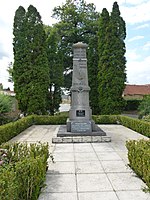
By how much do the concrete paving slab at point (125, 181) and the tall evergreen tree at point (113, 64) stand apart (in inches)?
455

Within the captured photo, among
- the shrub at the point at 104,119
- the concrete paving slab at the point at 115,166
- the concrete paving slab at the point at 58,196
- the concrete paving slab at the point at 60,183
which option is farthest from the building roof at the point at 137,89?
the concrete paving slab at the point at 58,196

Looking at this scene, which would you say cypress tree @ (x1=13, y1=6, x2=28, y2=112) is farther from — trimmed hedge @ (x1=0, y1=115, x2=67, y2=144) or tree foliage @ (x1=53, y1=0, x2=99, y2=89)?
tree foliage @ (x1=53, y1=0, x2=99, y2=89)

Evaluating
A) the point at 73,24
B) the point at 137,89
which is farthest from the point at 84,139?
the point at 137,89

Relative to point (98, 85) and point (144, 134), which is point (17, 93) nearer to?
point (98, 85)

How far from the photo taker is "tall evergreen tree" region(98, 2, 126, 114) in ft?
51.7

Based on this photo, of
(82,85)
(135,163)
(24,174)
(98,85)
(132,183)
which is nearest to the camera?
(24,174)

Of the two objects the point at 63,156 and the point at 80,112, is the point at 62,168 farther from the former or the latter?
the point at 80,112

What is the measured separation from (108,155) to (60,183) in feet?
7.35

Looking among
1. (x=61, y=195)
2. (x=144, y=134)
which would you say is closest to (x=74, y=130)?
(x=144, y=134)

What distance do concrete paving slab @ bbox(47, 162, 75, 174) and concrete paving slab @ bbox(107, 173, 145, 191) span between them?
2.62 ft

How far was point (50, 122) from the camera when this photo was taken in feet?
45.6

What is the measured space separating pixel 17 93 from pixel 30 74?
1.47 metres

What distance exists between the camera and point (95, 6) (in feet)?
70.5

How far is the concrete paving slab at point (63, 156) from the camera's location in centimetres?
553
